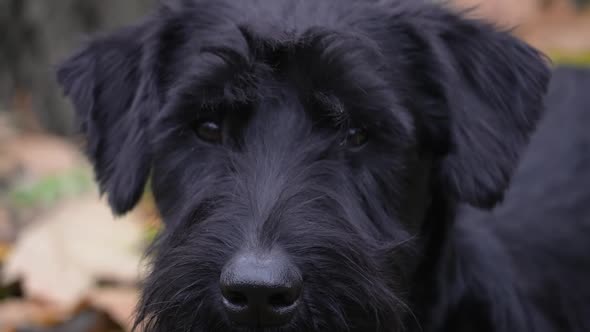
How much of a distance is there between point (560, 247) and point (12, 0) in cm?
562

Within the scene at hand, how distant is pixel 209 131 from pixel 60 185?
3075 mm

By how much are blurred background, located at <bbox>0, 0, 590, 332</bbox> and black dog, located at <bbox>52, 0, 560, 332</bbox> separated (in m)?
0.42

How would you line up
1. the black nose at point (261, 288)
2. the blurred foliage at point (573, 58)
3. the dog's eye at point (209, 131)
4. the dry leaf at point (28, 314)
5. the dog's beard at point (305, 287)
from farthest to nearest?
the blurred foliage at point (573, 58)
the dry leaf at point (28, 314)
the dog's eye at point (209, 131)
the dog's beard at point (305, 287)
the black nose at point (261, 288)

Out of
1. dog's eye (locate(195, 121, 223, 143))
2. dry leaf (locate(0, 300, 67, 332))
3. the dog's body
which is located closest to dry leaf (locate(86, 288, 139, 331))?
dry leaf (locate(0, 300, 67, 332))

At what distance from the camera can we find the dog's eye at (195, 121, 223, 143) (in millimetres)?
3094

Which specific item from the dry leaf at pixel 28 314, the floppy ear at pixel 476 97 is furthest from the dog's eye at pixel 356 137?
the dry leaf at pixel 28 314

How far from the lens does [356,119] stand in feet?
9.83

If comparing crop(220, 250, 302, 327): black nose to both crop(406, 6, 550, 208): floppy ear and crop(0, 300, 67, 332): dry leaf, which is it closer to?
crop(406, 6, 550, 208): floppy ear

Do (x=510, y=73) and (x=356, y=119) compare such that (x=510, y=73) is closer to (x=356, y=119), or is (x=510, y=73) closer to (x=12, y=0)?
(x=356, y=119)

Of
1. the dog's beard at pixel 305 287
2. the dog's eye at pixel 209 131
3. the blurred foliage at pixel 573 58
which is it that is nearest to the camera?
the dog's beard at pixel 305 287

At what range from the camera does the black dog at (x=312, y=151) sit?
8.47 feet

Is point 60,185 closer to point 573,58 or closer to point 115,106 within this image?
point 115,106

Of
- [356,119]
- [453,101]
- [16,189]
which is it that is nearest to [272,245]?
[356,119]

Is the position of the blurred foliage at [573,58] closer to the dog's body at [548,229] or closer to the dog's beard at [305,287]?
the dog's body at [548,229]
